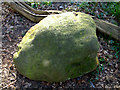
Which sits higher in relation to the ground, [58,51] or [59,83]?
[58,51]

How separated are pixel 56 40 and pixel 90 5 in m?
2.25

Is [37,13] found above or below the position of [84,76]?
above

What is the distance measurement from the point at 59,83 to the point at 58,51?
0.71 meters

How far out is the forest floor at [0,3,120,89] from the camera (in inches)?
117

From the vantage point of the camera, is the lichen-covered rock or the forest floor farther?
the forest floor

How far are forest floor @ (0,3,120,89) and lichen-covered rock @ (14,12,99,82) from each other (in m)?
0.20

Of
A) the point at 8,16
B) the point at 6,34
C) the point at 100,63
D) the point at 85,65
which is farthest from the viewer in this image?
the point at 8,16

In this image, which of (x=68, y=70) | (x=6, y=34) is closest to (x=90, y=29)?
(x=68, y=70)

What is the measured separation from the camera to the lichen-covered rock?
266 cm

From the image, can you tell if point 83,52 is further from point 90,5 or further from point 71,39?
point 90,5

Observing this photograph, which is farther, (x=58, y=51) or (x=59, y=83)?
(x=59, y=83)

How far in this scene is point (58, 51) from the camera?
2.68 meters

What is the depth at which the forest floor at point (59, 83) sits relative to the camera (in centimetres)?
297

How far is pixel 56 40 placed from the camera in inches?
107
